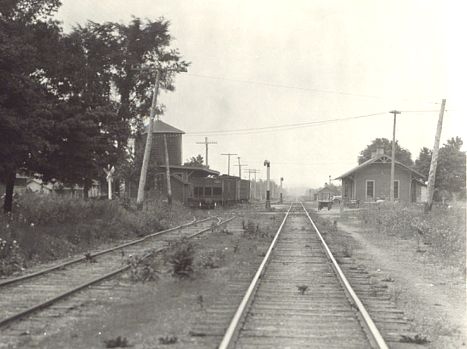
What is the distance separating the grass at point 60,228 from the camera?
13977mm

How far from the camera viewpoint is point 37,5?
19.5 metres

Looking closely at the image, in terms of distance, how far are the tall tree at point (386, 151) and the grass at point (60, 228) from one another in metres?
84.8

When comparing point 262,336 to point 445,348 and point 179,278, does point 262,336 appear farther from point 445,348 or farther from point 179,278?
point 179,278

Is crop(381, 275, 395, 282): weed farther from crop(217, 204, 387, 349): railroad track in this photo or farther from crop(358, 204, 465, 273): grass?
crop(358, 204, 465, 273): grass

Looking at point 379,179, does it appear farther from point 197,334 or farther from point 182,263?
point 197,334

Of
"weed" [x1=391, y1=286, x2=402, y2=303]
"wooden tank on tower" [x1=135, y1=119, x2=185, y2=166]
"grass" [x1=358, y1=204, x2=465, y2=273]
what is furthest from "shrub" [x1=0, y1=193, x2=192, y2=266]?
"wooden tank on tower" [x1=135, y1=119, x2=185, y2=166]

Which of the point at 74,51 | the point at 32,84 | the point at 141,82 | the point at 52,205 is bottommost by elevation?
the point at 52,205

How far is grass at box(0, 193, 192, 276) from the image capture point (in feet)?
45.9

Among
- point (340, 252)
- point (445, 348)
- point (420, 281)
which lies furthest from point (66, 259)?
point (445, 348)

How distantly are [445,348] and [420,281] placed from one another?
5376 millimetres

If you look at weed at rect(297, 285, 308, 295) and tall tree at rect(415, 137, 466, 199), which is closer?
weed at rect(297, 285, 308, 295)

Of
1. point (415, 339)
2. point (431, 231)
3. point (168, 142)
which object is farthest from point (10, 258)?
point (168, 142)

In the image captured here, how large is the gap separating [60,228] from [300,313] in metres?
12.2

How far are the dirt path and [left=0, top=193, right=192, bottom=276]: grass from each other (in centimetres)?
841
